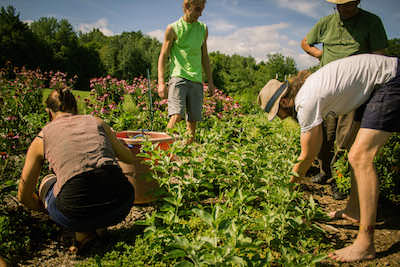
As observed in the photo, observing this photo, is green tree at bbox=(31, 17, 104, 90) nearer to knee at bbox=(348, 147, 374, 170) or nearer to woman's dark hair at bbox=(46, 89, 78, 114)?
woman's dark hair at bbox=(46, 89, 78, 114)

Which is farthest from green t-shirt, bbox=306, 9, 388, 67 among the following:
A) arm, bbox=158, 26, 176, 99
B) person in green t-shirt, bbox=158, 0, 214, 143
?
arm, bbox=158, 26, 176, 99

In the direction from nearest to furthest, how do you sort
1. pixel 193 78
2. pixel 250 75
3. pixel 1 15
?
pixel 193 78
pixel 250 75
pixel 1 15

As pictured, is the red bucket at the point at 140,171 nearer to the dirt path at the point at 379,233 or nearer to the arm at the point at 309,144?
the arm at the point at 309,144

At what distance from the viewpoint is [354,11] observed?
2.58 m

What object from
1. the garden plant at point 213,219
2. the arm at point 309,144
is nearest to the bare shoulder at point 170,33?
the garden plant at point 213,219

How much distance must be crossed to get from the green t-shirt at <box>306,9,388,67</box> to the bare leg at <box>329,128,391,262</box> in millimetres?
1273

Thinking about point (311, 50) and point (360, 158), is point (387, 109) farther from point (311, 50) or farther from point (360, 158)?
point (311, 50)

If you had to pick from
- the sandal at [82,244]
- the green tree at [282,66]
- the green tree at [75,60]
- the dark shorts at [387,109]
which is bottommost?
the sandal at [82,244]

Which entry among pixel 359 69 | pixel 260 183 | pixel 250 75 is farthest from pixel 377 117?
pixel 250 75

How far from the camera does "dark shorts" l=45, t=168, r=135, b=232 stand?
167 centimetres

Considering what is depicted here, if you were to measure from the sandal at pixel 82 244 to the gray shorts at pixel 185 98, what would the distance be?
1.51m

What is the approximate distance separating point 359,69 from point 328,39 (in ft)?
4.13

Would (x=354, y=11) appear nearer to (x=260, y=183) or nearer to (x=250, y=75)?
(x=260, y=183)

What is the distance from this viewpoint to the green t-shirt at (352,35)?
8.40ft
